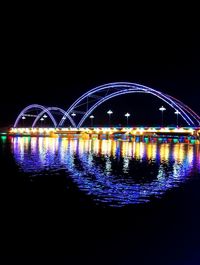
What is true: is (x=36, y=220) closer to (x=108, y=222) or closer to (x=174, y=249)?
(x=108, y=222)

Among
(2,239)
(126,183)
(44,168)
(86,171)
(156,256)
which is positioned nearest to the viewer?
(156,256)

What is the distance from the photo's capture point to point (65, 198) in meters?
17.7

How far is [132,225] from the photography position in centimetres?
1330

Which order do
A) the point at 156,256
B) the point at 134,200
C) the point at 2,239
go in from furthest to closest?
1. the point at 134,200
2. the point at 2,239
3. the point at 156,256

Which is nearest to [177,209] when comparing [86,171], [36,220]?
[36,220]

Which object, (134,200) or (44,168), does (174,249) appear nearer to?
(134,200)

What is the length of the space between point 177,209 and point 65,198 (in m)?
5.40

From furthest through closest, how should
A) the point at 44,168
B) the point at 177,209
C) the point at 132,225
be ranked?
the point at 44,168
the point at 177,209
the point at 132,225

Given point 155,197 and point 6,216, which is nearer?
point 6,216

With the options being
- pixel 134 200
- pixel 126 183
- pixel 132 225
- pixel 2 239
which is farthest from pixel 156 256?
pixel 126 183

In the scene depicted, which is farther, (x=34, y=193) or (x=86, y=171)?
(x=86, y=171)

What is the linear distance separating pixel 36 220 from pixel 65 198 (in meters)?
3.84

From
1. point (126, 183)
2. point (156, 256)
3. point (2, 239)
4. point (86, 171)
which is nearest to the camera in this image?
point (156, 256)

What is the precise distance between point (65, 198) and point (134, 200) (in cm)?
336
